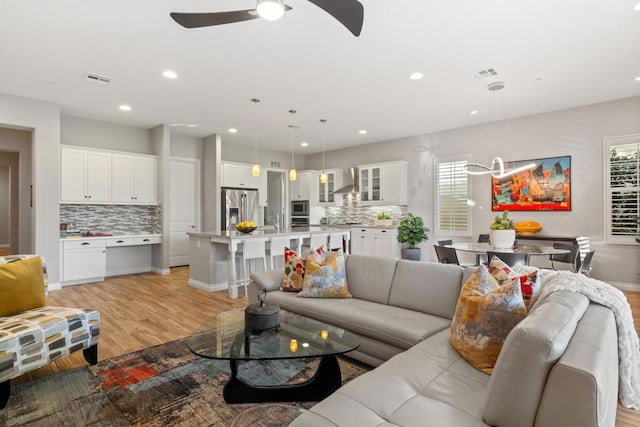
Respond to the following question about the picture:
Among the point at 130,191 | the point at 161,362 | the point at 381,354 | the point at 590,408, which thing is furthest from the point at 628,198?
the point at 130,191

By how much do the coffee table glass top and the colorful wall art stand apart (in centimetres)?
521

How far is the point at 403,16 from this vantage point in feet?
9.80

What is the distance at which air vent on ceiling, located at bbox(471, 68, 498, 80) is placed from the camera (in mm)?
4109

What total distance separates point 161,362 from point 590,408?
279cm

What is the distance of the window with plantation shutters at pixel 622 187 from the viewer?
5070 mm

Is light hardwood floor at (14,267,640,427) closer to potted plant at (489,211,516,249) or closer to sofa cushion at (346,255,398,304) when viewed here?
potted plant at (489,211,516,249)

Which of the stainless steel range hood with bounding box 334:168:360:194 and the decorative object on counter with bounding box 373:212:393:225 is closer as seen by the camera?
the decorative object on counter with bounding box 373:212:393:225

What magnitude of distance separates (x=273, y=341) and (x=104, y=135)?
613 centimetres

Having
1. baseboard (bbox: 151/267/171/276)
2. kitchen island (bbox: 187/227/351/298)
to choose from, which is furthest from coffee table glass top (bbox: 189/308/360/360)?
baseboard (bbox: 151/267/171/276)

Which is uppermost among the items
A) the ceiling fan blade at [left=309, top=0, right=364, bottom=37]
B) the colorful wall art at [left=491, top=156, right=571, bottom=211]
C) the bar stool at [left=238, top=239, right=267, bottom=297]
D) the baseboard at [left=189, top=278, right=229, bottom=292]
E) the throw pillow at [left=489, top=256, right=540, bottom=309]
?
the ceiling fan blade at [left=309, top=0, right=364, bottom=37]

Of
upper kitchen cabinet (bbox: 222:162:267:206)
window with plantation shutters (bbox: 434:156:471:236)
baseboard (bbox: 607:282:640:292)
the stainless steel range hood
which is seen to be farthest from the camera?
the stainless steel range hood

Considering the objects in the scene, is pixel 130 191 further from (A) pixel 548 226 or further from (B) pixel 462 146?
(A) pixel 548 226

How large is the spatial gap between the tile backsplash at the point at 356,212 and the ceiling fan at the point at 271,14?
596 centimetres

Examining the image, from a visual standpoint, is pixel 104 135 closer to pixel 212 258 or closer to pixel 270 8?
pixel 212 258
